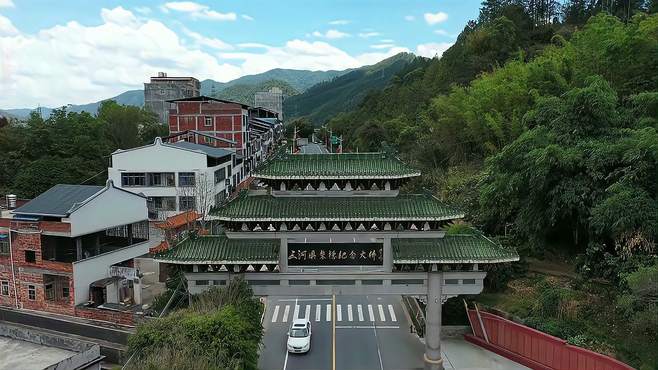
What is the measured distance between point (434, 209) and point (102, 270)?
17196 millimetres

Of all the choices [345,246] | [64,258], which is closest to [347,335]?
[345,246]

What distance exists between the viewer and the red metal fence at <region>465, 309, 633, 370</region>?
13961 mm

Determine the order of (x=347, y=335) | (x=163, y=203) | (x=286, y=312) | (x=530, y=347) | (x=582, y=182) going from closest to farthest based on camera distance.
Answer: (x=530, y=347), (x=582, y=182), (x=347, y=335), (x=286, y=312), (x=163, y=203)

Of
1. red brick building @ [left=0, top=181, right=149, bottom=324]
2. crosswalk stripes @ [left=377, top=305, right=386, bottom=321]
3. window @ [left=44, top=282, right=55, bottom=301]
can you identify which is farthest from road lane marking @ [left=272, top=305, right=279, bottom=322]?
window @ [left=44, top=282, right=55, bottom=301]

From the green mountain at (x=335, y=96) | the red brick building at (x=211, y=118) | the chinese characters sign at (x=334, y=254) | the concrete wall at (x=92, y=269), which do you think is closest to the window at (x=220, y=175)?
the red brick building at (x=211, y=118)

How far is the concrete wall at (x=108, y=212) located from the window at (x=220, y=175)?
35.6ft

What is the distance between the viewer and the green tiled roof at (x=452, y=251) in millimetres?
14571

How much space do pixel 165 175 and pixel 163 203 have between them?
7.22 feet

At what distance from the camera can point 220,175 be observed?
38.1 meters

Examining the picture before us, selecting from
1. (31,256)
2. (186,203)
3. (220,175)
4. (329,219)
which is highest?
(220,175)

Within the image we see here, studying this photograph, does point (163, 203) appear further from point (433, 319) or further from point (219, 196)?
point (433, 319)

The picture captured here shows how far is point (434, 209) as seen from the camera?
49.6 ft

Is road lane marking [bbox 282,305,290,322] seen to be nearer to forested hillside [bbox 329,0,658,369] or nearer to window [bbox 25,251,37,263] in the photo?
forested hillside [bbox 329,0,658,369]

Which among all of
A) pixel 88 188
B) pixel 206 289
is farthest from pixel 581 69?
pixel 88 188
